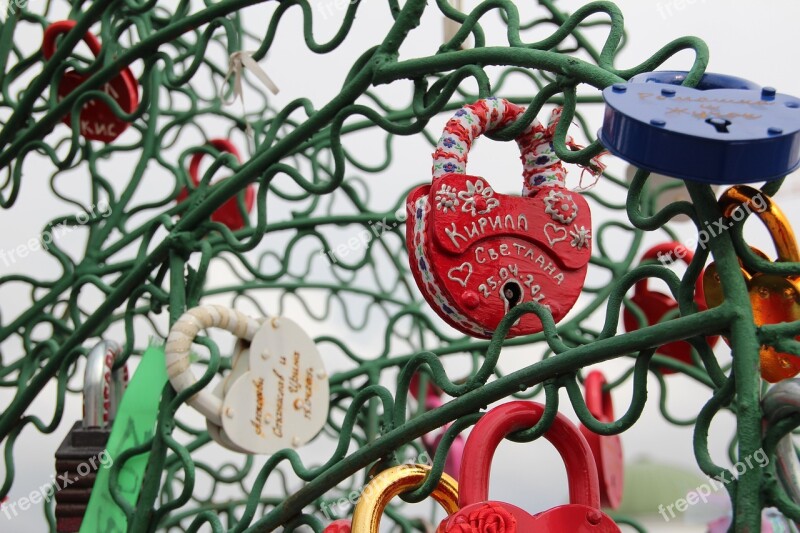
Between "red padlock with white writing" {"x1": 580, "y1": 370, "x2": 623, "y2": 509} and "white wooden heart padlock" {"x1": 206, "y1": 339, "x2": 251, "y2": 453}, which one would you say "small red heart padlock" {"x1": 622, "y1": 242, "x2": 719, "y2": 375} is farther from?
"white wooden heart padlock" {"x1": 206, "y1": 339, "x2": 251, "y2": 453}

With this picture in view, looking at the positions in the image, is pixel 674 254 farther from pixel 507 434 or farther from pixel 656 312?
pixel 507 434

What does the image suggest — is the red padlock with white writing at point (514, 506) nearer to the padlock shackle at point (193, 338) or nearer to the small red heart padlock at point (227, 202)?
the padlock shackle at point (193, 338)

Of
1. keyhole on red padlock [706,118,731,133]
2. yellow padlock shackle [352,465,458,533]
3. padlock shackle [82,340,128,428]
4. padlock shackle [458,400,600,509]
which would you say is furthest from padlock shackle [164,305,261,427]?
keyhole on red padlock [706,118,731,133]

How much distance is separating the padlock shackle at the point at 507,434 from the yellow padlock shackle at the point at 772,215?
0.73ft

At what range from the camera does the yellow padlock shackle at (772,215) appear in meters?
0.96

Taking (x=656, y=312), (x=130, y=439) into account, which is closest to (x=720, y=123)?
(x=130, y=439)

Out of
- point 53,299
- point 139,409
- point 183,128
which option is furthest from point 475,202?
point 183,128

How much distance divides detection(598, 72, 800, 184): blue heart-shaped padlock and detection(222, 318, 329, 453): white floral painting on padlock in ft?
2.32

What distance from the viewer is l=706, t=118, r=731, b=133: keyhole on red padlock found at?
933 mm

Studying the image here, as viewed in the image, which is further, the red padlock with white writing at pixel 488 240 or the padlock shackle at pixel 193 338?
the padlock shackle at pixel 193 338

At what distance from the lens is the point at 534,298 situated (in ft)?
3.75

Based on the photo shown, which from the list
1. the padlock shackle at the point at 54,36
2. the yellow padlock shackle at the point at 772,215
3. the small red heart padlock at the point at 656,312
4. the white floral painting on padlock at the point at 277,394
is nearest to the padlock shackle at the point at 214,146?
the padlock shackle at the point at 54,36

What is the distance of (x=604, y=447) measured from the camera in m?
2.02

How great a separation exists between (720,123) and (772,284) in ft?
0.44
